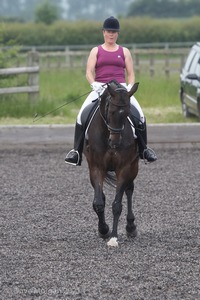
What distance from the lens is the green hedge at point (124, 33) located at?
55.8 m

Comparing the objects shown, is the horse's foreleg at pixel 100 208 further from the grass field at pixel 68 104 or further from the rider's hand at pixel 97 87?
the grass field at pixel 68 104

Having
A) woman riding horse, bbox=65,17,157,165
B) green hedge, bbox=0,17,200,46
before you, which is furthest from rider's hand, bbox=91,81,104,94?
green hedge, bbox=0,17,200,46

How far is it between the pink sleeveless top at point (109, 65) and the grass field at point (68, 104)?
8.90 metres

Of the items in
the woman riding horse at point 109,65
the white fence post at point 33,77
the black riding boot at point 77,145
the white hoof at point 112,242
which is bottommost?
the white fence post at point 33,77

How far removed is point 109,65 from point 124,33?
45744 millimetres

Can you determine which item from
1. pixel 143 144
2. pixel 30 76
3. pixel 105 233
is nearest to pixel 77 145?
pixel 143 144

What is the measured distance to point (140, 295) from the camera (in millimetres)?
7184

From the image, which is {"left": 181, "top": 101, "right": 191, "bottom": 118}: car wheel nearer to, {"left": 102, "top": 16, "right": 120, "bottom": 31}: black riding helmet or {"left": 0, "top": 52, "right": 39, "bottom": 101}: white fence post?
{"left": 0, "top": 52, "right": 39, "bottom": 101}: white fence post

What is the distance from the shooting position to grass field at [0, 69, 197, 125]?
20.1 metres

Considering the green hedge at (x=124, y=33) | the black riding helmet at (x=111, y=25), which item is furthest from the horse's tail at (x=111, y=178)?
the green hedge at (x=124, y=33)

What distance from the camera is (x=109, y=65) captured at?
9.98 m

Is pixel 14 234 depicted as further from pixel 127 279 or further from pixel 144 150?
pixel 127 279

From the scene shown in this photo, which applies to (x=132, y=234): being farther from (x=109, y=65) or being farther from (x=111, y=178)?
(x=109, y=65)

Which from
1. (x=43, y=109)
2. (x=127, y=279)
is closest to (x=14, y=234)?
(x=127, y=279)
